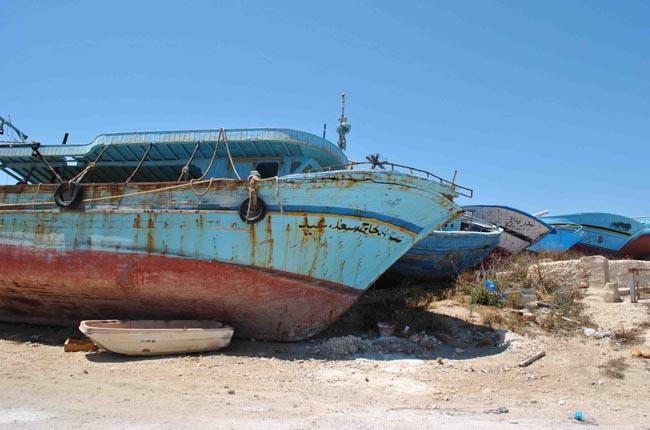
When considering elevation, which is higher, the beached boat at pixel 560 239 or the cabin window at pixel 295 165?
the cabin window at pixel 295 165

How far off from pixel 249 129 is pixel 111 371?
15.8 feet

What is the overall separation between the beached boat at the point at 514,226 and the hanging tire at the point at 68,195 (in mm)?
12016

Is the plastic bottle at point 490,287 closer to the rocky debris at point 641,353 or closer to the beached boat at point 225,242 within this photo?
the beached boat at point 225,242

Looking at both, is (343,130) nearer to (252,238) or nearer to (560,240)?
(252,238)

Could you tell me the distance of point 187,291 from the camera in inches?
277

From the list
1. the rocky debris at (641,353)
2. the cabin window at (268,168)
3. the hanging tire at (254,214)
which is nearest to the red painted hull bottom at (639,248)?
the rocky debris at (641,353)

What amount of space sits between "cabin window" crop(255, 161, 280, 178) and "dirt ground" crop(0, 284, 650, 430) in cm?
343

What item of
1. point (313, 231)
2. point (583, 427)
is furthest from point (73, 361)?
point (583, 427)

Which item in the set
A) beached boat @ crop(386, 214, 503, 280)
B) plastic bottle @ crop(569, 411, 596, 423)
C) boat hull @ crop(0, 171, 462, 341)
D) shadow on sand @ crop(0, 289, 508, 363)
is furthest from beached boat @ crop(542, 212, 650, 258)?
plastic bottle @ crop(569, 411, 596, 423)

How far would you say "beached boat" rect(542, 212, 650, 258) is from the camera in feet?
57.0

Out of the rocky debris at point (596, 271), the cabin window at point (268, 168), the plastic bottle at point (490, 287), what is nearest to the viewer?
the cabin window at point (268, 168)

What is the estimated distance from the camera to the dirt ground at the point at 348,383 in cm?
385

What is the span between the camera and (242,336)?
7.19m

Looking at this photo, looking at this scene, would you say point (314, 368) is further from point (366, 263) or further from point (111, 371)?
point (111, 371)
